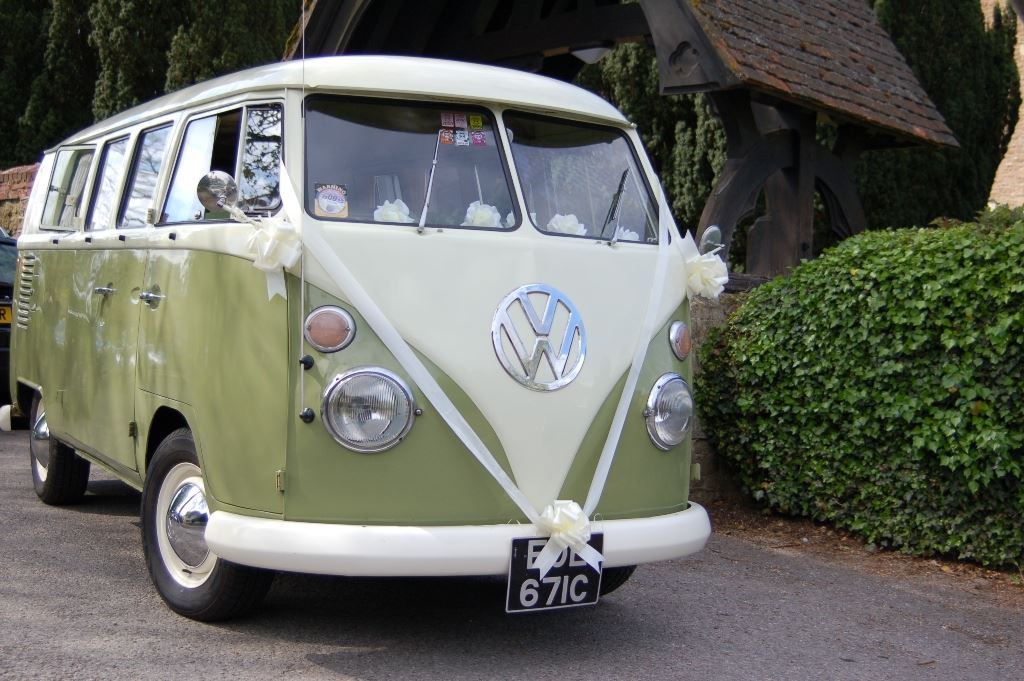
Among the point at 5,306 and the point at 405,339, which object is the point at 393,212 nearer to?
the point at 405,339

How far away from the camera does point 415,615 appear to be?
4840 millimetres

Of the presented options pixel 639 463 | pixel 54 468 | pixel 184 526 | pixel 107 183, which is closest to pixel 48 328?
pixel 54 468

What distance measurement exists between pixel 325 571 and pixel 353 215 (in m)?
1.31

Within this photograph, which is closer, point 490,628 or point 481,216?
point 481,216

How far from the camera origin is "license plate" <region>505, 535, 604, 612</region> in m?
4.01

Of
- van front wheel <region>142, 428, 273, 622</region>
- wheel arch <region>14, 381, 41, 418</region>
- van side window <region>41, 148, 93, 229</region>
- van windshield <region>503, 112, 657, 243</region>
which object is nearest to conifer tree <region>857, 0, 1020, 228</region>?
van windshield <region>503, 112, 657, 243</region>

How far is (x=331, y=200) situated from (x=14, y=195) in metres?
10.6

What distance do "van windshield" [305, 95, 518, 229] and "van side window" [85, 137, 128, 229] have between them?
1757 mm

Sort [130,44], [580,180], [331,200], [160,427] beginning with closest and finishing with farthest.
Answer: [331,200], [580,180], [160,427], [130,44]

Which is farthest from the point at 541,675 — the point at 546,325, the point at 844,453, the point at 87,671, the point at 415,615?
the point at 844,453

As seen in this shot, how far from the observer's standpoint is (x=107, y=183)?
19.4ft

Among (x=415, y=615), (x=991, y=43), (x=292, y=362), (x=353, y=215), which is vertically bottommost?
(x=415, y=615)

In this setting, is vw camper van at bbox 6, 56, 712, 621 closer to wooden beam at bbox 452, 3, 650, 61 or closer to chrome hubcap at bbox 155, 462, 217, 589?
chrome hubcap at bbox 155, 462, 217, 589

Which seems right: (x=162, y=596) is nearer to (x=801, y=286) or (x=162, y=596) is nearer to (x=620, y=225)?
(x=620, y=225)
